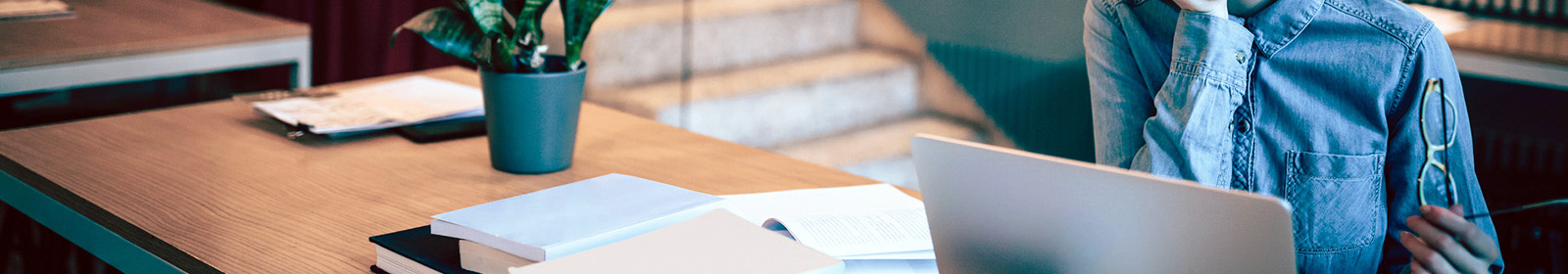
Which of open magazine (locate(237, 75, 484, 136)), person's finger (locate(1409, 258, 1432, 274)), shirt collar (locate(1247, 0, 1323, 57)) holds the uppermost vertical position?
shirt collar (locate(1247, 0, 1323, 57))

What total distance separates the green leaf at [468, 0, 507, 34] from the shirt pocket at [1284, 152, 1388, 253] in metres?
0.89

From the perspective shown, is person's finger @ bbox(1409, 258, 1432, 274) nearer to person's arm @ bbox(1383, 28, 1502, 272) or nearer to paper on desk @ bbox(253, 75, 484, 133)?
person's arm @ bbox(1383, 28, 1502, 272)

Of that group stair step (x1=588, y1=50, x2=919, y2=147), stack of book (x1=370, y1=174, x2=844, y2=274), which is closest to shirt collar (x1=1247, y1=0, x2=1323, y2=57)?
stack of book (x1=370, y1=174, x2=844, y2=274)

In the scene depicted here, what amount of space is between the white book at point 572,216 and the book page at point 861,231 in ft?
0.29

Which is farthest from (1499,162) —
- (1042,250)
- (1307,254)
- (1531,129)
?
(1042,250)

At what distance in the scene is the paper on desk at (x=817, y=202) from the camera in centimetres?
110

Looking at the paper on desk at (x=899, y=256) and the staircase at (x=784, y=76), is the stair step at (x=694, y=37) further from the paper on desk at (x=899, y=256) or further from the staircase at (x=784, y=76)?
the paper on desk at (x=899, y=256)

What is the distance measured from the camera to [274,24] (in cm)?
224

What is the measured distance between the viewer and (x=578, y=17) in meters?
1.21

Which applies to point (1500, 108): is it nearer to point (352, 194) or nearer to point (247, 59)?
point (352, 194)

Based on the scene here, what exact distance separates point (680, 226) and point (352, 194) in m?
0.48

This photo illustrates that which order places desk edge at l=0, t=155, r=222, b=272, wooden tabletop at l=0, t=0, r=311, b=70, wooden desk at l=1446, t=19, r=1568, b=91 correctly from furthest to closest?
wooden tabletop at l=0, t=0, r=311, b=70 → wooden desk at l=1446, t=19, r=1568, b=91 → desk edge at l=0, t=155, r=222, b=272

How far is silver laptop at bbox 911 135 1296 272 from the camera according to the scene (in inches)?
25.1

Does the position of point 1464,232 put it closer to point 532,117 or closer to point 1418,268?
point 1418,268
